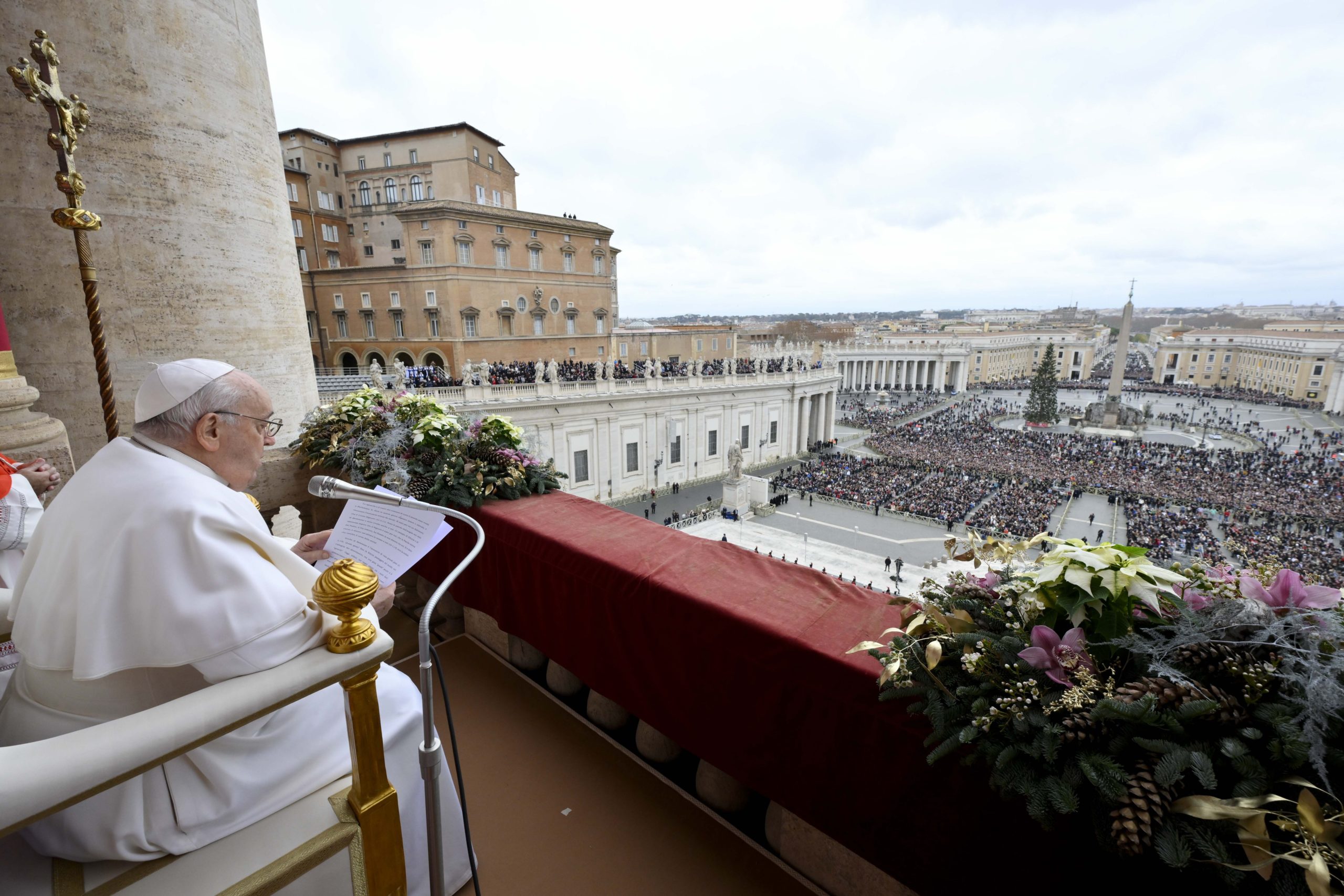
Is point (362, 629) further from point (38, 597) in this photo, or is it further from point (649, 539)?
point (649, 539)

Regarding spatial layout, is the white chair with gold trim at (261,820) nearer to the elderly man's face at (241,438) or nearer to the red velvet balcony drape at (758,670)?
the elderly man's face at (241,438)

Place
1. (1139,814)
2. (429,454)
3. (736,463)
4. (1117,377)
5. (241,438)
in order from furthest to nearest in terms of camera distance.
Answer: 1. (1117,377)
2. (736,463)
3. (429,454)
4. (241,438)
5. (1139,814)

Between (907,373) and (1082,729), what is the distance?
7806 cm

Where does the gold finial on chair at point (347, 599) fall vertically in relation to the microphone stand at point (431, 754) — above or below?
above

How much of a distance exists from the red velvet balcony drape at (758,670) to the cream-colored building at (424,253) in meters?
25.2

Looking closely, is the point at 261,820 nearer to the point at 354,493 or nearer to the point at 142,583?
the point at 142,583

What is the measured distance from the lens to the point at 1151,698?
1179 mm

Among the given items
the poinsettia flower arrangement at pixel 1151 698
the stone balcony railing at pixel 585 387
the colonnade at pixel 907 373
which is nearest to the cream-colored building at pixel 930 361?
the colonnade at pixel 907 373

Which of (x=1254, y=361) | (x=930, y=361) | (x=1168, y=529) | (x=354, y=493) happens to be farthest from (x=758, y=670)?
(x=1254, y=361)

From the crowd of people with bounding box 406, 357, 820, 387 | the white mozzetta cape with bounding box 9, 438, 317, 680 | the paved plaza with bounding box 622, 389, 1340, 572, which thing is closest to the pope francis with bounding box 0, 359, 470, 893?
the white mozzetta cape with bounding box 9, 438, 317, 680

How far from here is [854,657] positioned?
178 cm

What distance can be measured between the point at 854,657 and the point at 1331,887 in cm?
99

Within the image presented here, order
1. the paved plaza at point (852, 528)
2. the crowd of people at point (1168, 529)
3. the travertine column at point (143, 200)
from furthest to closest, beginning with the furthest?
the crowd of people at point (1168, 529)
the paved plaza at point (852, 528)
the travertine column at point (143, 200)

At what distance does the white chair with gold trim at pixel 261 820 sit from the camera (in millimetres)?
1083
